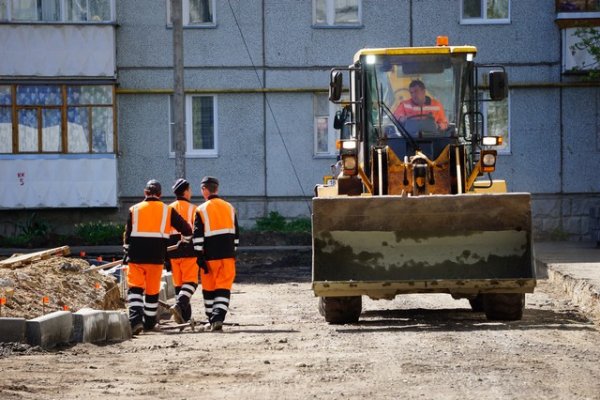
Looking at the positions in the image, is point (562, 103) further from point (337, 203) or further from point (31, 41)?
point (337, 203)

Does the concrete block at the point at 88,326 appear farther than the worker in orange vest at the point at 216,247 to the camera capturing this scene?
No

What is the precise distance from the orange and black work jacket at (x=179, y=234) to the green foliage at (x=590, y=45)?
47.3 ft

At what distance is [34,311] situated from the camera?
14523 millimetres

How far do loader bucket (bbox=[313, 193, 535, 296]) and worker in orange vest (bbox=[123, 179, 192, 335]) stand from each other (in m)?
1.91

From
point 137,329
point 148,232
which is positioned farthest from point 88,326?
point 148,232

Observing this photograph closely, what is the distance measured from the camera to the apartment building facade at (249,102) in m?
32.0

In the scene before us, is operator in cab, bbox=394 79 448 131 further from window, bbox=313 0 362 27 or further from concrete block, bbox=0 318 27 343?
window, bbox=313 0 362 27

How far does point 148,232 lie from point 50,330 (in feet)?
10.3

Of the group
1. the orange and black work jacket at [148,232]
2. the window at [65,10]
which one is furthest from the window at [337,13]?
the orange and black work jacket at [148,232]

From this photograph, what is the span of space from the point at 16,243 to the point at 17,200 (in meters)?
1.49

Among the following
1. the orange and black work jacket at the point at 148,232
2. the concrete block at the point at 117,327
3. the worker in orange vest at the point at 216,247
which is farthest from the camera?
the worker in orange vest at the point at 216,247

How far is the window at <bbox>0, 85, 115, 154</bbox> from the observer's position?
31.9 meters

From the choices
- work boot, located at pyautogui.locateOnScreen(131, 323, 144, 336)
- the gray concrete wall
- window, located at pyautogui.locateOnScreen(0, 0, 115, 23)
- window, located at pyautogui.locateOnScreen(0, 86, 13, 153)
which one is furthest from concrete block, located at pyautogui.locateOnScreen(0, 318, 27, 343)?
window, located at pyautogui.locateOnScreen(0, 0, 115, 23)

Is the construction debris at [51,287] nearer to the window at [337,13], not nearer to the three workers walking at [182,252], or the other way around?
the three workers walking at [182,252]
